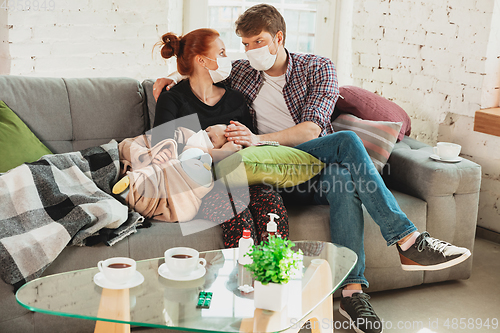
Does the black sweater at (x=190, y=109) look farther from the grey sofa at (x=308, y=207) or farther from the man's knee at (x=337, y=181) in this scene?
the man's knee at (x=337, y=181)

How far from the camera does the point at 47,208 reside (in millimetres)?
1533

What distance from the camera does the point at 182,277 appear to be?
1211 millimetres

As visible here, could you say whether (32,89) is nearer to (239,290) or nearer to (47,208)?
Result: (47,208)

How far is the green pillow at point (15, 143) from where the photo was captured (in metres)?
1.69

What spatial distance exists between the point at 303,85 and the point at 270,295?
130 cm

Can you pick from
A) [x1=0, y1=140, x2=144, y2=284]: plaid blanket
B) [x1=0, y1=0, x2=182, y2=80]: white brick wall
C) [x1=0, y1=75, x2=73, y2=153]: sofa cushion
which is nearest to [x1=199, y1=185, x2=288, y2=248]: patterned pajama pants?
[x1=0, y1=140, x2=144, y2=284]: plaid blanket

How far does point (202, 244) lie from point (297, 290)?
0.54 metres

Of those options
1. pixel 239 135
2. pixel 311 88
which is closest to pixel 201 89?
pixel 239 135

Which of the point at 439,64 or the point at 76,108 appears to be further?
the point at 439,64

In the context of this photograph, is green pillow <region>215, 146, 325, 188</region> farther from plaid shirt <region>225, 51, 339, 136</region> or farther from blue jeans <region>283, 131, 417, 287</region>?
plaid shirt <region>225, 51, 339, 136</region>

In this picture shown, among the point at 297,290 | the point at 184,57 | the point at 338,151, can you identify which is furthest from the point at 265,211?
the point at 184,57

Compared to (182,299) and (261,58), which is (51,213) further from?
(261,58)

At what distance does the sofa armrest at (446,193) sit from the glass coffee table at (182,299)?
79 centimetres

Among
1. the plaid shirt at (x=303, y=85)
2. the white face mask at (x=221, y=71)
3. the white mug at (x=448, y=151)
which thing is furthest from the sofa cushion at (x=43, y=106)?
the white mug at (x=448, y=151)
